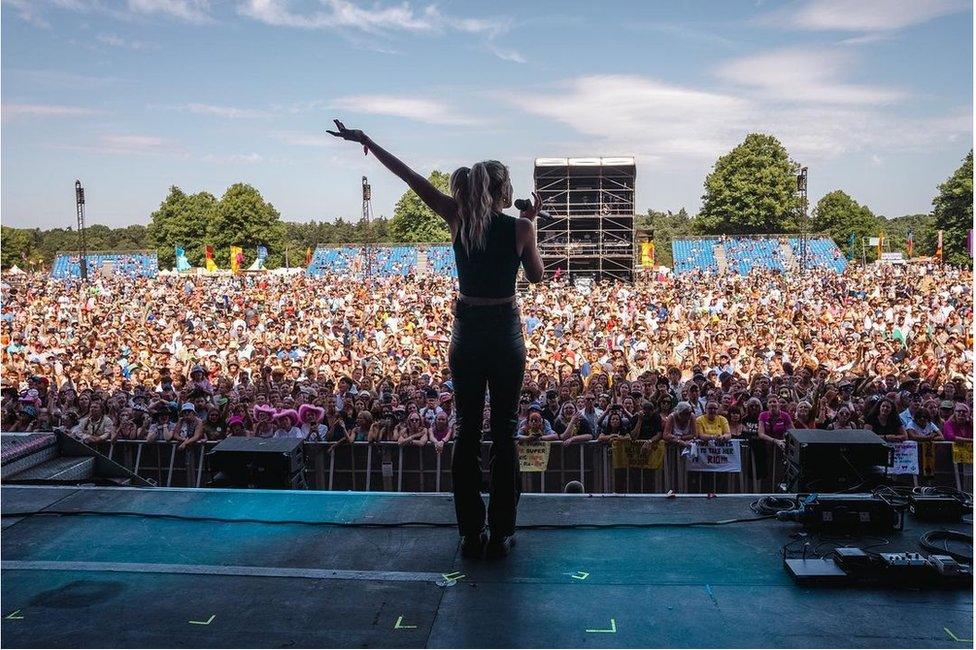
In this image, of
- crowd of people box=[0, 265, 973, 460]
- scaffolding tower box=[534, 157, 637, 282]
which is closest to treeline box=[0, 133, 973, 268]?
scaffolding tower box=[534, 157, 637, 282]

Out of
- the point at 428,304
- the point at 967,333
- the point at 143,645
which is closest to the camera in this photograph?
the point at 143,645

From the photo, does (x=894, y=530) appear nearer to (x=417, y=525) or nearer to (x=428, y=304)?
(x=417, y=525)

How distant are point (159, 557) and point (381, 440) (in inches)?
167

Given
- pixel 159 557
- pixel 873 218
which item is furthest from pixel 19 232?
pixel 159 557

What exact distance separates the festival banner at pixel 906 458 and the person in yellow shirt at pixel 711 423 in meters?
1.36

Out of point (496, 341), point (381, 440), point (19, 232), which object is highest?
point (19, 232)

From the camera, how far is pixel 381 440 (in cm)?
796

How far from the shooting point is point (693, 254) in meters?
49.1

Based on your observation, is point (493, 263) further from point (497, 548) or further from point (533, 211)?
point (497, 548)

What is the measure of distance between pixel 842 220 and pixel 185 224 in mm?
52651

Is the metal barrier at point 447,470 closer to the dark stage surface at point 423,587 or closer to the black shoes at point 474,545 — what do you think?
the dark stage surface at point 423,587

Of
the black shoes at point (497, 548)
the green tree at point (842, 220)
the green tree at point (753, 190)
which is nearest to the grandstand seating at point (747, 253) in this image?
the green tree at point (753, 190)

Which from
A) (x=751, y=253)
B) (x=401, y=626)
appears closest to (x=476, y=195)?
(x=401, y=626)

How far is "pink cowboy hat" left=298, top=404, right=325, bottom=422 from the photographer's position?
8531 mm
